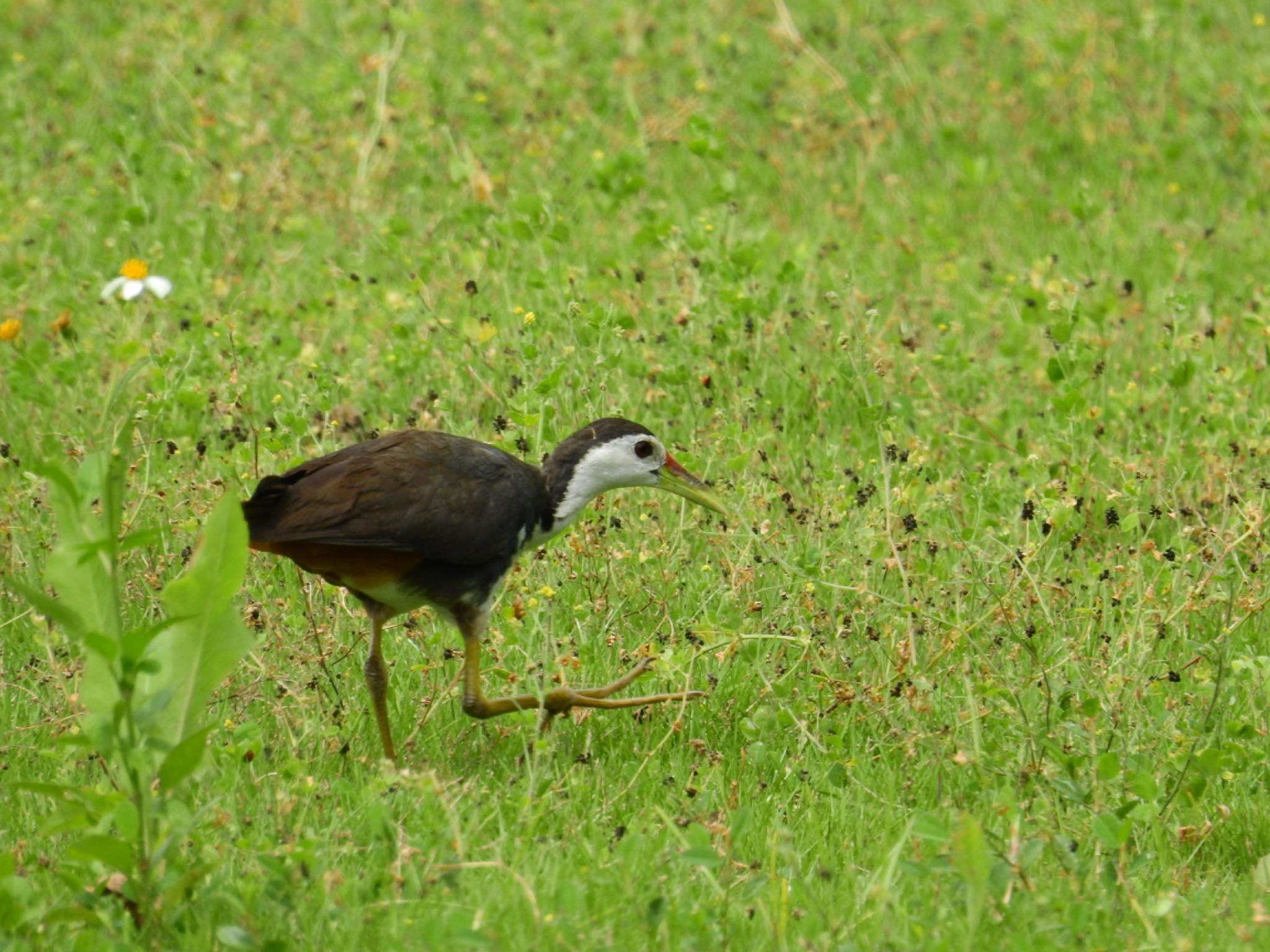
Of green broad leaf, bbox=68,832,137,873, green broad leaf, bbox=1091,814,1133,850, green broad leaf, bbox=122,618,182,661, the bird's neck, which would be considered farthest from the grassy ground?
green broad leaf, bbox=122,618,182,661

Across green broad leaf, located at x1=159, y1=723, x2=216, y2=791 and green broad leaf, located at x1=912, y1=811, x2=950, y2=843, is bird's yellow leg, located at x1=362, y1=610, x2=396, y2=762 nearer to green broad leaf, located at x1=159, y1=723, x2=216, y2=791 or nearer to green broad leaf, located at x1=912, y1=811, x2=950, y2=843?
green broad leaf, located at x1=159, y1=723, x2=216, y2=791

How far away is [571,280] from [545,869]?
10.3 ft

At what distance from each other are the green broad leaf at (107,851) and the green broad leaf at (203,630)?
0.28 metres

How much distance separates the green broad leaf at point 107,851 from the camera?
3.96 m

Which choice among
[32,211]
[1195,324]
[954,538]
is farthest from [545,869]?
[32,211]

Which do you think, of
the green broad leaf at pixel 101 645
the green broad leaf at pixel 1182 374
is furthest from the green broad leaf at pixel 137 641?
the green broad leaf at pixel 1182 374

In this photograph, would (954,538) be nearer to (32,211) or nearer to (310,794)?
(310,794)

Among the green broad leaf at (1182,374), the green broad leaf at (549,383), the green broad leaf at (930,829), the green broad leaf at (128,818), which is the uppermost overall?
the green broad leaf at (549,383)

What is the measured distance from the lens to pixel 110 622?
4.15 metres

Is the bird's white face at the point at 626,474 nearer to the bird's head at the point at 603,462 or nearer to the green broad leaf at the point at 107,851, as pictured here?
the bird's head at the point at 603,462

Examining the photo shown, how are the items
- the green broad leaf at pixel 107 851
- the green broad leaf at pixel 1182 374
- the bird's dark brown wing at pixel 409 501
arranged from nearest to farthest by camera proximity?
the green broad leaf at pixel 107 851 < the bird's dark brown wing at pixel 409 501 < the green broad leaf at pixel 1182 374

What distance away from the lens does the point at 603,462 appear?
5777 millimetres

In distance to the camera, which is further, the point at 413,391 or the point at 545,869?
the point at 413,391

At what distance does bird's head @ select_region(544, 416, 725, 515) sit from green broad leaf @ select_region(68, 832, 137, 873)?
6.61 feet
